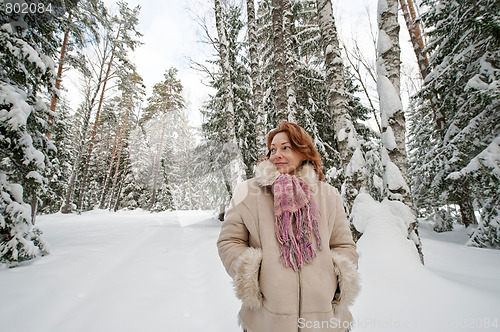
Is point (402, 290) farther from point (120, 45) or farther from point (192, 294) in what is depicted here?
point (120, 45)

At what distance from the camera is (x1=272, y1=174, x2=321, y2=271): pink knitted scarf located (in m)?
1.46

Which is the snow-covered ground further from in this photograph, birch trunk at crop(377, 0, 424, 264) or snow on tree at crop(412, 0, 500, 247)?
snow on tree at crop(412, 0, 500, 247)

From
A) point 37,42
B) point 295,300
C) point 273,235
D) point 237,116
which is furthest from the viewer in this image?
point 237,116

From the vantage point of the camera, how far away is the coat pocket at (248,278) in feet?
4.59

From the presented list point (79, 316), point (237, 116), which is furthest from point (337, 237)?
point (237, 116)

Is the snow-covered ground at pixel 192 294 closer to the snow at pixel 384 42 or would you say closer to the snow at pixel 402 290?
the snow at pixel 402 290

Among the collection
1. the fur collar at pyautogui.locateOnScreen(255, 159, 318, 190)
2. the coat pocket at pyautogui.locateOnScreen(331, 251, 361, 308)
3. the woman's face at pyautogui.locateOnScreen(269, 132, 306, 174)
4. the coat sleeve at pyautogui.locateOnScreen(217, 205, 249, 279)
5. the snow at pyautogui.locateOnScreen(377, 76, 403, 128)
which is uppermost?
the snow at pyautogui.locateOnScreen(377, 76, 403, 128)

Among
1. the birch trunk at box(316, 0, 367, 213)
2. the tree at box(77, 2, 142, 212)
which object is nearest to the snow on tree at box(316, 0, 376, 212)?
the birch trunk at box(316, 0, 367, 213)

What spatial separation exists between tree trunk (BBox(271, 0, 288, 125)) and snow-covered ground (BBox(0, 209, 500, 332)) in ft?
12.5

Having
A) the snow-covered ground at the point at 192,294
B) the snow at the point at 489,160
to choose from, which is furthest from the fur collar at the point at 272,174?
the snow at the point at 489,160

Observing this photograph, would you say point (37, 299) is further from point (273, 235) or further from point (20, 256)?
point (273, 235)

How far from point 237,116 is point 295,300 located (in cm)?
1111

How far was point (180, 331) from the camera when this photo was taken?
110 inches

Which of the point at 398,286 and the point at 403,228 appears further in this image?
the point at 403,228
